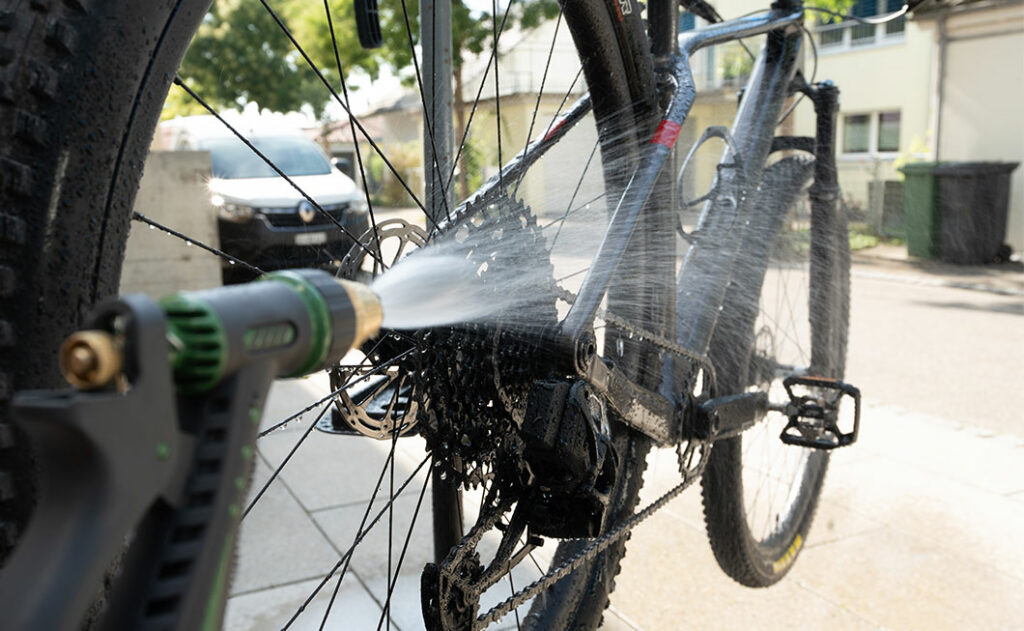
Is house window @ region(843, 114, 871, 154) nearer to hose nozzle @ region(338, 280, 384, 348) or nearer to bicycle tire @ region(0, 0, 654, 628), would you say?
bicycle tire @ region(0, 0, 654, 628)

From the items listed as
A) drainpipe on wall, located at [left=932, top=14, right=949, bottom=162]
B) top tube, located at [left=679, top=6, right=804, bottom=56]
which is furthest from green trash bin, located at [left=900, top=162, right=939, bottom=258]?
top tube, located at [left=679, top=6, right=804, bottom=56]

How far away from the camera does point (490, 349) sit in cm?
162

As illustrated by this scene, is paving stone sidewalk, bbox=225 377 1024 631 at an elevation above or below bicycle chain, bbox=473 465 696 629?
below

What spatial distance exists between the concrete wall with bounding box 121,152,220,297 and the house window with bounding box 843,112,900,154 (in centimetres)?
1503

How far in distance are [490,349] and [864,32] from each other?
19.8 m

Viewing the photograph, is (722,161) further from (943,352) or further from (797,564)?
(943,352)

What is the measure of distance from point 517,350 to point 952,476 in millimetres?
3184

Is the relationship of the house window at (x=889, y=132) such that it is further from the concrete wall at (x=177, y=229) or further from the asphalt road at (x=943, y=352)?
the concrete wall at (x=177, y=229)

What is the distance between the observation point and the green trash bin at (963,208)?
520 inches

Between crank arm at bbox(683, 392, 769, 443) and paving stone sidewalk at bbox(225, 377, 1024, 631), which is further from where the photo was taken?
paving stone sidewalk at bbox(225, 377, 1024, 631)

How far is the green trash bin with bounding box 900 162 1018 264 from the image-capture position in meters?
13.2

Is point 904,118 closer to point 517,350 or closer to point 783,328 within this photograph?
point 783,328

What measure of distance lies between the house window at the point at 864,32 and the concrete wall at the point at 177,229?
1302cm

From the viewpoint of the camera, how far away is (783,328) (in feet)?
11.7
